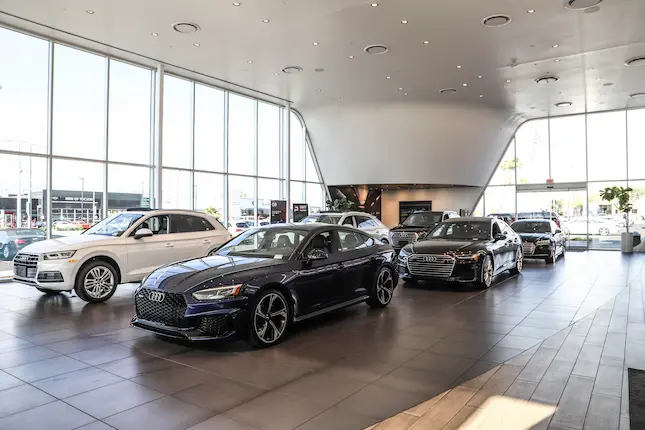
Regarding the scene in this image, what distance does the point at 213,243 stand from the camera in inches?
352

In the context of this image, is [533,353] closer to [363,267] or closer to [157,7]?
[363,267]

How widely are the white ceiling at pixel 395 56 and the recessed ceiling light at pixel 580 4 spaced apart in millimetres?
225

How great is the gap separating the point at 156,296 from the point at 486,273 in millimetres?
6165

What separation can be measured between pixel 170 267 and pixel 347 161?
1737 centimetres

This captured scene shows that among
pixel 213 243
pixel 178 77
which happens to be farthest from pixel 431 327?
pixel 178 77

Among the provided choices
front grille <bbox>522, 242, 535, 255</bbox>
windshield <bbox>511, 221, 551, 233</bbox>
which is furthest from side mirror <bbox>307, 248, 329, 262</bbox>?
windshield <bbox>511, 221, 551, 233</bbox>

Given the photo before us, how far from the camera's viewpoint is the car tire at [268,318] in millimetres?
4605

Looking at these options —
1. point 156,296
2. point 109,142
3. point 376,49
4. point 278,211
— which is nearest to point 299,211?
point 278,211

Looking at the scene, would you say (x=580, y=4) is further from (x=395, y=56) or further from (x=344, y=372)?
(x=344, y=372)

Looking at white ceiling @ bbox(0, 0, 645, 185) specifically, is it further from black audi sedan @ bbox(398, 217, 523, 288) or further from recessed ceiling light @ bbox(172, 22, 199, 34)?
black audi sedan @ bbox(398, 217, 523, 288)

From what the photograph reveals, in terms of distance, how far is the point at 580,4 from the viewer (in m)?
9.44

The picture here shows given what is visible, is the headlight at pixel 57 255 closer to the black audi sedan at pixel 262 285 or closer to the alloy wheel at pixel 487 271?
the black audi sedan at pixel 262 285

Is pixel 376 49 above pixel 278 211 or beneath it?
above

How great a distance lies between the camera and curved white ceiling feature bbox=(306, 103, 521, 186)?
1923cm
